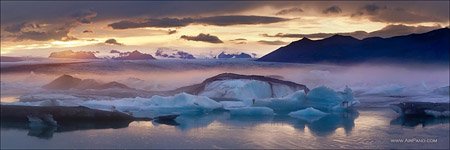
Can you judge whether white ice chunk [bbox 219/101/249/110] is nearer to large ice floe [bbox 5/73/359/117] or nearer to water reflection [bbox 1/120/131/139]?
large ice floe [bbox 5/73/359/117]

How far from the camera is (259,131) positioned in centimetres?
1192

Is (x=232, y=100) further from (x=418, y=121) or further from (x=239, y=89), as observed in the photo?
(x=418, y=121)

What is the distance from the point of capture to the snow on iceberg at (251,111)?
15.9 metres

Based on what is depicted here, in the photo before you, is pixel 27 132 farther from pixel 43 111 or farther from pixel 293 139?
pixel 293 139

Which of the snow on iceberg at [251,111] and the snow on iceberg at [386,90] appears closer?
the snow on iceberg at [251,111]

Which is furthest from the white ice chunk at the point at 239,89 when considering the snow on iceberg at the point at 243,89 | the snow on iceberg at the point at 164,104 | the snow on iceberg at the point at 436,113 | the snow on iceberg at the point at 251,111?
the snow on iceberg at the point at 436,113

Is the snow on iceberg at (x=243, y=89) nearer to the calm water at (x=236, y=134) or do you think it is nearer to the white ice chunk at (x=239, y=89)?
the white ice chunk at (x=239, y=89)

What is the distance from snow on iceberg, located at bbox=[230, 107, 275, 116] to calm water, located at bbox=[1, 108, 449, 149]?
53.6 inches

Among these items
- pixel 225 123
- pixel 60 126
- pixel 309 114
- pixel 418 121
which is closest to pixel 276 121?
pixel 225 123

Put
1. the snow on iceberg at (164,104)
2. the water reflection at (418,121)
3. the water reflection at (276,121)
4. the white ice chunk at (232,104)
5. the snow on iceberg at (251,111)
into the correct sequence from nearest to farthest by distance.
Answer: the water reflection at (276,121) → the water reflection at (418,121) → the snow on iceberg at (164,104) → the snow on iceberg at (251,111) → the white ice chunk at (232,104)

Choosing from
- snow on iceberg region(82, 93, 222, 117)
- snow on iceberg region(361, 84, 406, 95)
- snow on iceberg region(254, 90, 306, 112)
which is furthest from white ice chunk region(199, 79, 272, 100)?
snow on iceberg region(361, 84, 406, 95)

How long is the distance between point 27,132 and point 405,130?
788cm

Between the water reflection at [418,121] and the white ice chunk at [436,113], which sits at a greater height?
the white ice chunk at [436,113]

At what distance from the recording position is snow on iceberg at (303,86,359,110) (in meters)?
16.3
